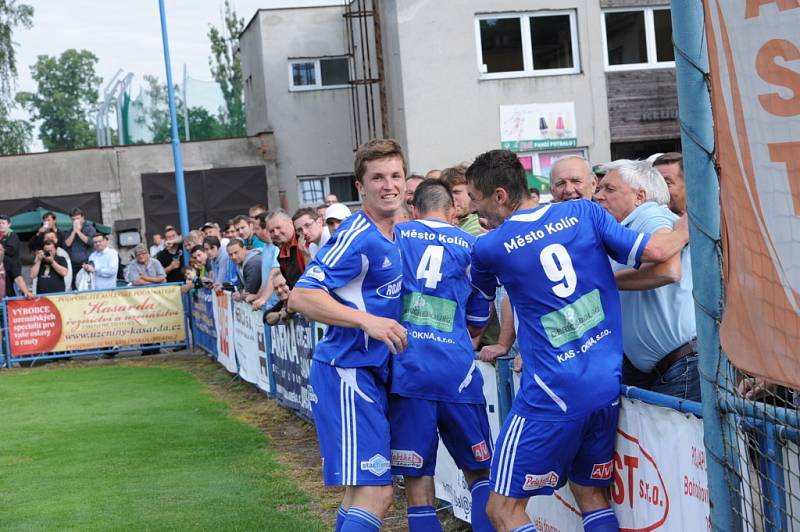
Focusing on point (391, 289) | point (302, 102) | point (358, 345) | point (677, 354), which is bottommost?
point (677, 354)

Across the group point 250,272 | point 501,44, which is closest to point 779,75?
point 250,272

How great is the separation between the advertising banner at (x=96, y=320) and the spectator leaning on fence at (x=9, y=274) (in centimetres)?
53

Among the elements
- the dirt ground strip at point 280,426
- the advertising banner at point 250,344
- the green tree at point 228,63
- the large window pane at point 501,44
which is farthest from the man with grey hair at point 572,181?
the green tree at point 228,63

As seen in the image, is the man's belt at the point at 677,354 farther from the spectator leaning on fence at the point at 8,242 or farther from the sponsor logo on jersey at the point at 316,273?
the spectator leaning on fence at the point at 8,242

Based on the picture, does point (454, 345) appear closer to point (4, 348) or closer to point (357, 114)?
point (4, 348)

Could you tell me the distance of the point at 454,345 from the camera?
569 cm

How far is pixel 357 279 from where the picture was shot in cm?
545

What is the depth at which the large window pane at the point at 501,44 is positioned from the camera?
92.1ft

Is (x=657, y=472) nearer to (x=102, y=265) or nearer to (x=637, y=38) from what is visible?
(x=102, y=265)

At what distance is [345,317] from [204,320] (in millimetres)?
15509

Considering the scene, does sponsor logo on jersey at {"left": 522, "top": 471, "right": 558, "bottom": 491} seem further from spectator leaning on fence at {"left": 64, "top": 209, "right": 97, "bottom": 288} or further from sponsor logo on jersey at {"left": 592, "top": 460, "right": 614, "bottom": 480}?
spectator leaning on fence at {"left": 64, "top": 209, "right": 97, "bottom": 288}

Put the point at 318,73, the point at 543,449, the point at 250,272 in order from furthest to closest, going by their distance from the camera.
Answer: the point at 318,73 → the point at 250,272 → the point at 543,449

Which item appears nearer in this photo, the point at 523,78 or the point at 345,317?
the point at 345,317

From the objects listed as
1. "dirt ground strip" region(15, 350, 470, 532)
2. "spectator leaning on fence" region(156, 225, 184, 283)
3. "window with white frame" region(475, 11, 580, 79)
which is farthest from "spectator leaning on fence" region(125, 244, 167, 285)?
"window with white frame" region(475, 11, 580, 79)
